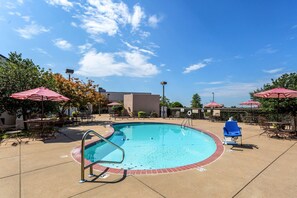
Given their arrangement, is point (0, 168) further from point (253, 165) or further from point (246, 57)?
point (246, 57)

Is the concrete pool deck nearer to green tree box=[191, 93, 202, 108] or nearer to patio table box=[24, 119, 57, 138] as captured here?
patio table box=[24, 119, 57, 138]

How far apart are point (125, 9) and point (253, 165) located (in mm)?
9573

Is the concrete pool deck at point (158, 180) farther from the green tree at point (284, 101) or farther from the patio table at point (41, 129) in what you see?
the green tree at point (284, 101)

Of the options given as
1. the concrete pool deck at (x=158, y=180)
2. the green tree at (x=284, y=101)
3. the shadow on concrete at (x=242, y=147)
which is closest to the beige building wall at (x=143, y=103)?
the green tree at (x=284, y=101)

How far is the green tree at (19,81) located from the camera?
327 inches

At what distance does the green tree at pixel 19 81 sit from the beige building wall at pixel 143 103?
36.3 ft

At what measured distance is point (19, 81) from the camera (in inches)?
339

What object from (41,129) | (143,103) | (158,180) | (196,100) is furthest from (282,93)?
(196,100)

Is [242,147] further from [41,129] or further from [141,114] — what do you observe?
[141,114]

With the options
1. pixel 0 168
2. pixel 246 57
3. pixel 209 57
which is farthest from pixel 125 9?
pixel 246 57

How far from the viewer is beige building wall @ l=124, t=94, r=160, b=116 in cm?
2022

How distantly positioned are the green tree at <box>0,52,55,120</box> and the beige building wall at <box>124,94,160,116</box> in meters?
11.1

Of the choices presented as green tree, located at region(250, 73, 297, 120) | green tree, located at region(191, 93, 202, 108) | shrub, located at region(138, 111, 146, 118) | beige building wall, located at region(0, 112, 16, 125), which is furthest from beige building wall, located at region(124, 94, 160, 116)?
green tree, located at region(191, 93, 202, 108)

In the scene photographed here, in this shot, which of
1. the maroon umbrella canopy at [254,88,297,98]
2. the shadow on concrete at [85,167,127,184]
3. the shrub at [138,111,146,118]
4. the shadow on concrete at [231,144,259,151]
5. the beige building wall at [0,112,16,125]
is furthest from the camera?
the shrub at [138,111,146,118]
